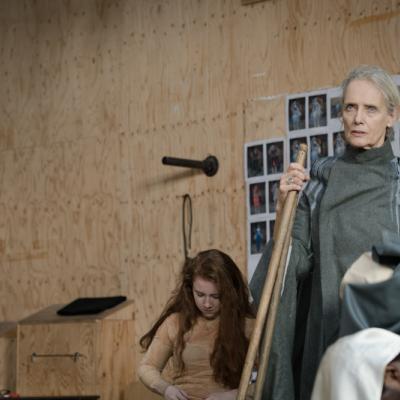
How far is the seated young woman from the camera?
→ 3498mm

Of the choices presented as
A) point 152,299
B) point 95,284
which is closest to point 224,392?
point 152,299

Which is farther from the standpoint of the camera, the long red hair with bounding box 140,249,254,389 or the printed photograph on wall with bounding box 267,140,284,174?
the printed photograph on wall with bounding box 267,140,284,174

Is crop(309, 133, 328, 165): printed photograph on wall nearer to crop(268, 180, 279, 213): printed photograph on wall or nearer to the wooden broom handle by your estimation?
crop(268, 180, 279, 213): printed photograph on wall

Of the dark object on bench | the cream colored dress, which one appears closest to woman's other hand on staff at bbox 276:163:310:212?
the cream colored dress

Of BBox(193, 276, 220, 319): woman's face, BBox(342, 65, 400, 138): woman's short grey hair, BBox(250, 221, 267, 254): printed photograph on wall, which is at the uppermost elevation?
BBox(342, 65, 400, 138): woman's short grey hair

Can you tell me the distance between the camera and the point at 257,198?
4762 millimetres

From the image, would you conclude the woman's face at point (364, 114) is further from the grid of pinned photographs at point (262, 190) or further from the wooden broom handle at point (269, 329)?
the grid of pinned photographs at point (262, 190)

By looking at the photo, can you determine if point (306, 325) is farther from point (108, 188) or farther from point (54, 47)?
point (54, 47)

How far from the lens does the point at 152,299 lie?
5113 mm

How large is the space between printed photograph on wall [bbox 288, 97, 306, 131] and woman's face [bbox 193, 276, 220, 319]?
1353mm

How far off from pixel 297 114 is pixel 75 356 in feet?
5.73

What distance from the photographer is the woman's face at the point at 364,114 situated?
2518mm

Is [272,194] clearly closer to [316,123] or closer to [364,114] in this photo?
[316,123]

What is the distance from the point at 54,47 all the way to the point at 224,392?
120 inches
